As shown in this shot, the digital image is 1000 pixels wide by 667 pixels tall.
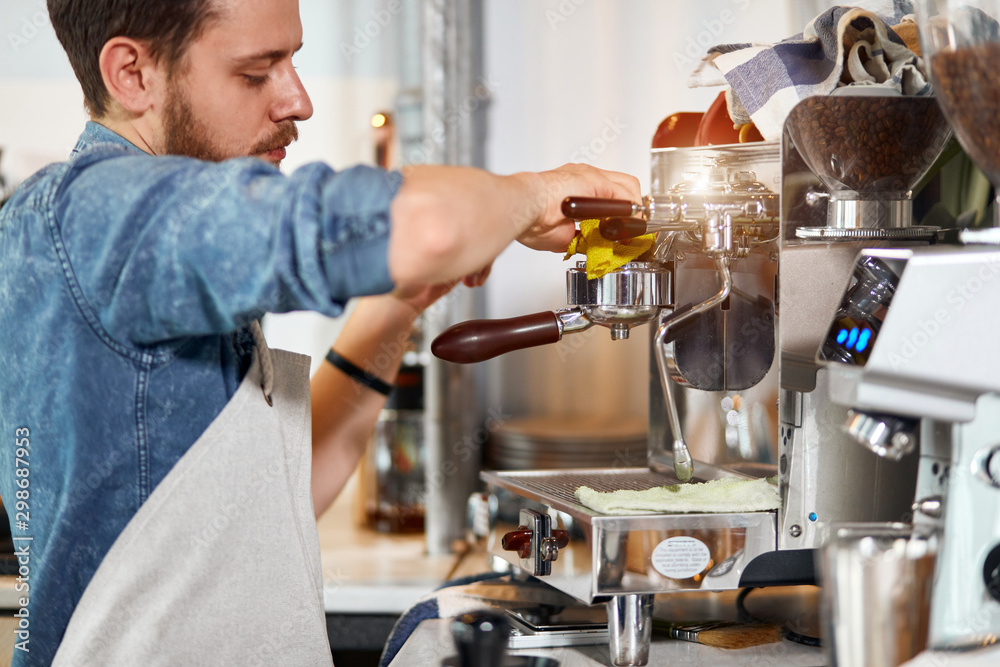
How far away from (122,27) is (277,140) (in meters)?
0.15

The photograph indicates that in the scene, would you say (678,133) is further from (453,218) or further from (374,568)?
(374,568)

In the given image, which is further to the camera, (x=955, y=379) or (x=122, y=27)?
(x=122, y=27)

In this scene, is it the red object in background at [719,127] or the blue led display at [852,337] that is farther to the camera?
the red object in background at [719,127]

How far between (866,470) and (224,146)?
58 cm

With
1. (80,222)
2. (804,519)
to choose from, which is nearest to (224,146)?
(80,222)

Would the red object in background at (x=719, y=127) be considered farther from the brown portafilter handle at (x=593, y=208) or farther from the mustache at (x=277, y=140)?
the mustache at (x=277, y=140)

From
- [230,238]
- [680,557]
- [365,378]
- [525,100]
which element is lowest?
[680,557]

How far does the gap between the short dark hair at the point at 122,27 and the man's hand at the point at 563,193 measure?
0.29 meters

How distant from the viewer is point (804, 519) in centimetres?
73

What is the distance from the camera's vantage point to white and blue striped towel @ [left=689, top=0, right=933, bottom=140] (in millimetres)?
747

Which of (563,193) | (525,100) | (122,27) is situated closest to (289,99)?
(122,27)

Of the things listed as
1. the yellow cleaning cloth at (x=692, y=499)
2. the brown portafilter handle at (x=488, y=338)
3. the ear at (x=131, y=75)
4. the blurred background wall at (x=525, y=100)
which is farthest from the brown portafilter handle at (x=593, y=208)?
the blurred background wall at (x=525, y=100)

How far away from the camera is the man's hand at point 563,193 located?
0.70m

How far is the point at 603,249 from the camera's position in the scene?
77 cm
